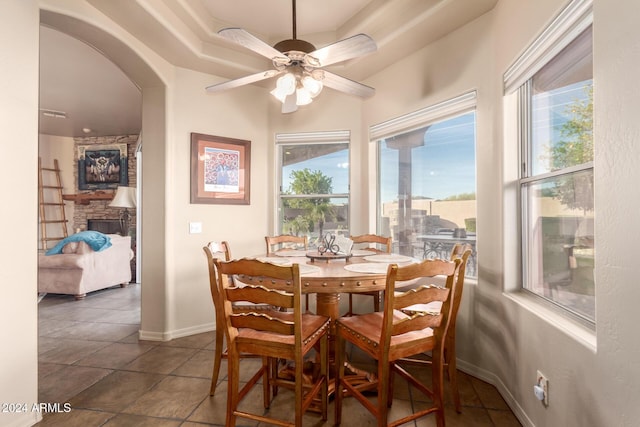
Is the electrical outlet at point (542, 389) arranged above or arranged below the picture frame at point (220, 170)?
below

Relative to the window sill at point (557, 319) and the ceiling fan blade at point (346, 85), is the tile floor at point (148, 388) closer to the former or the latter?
the window sill at point (557, 319)

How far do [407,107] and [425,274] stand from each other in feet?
6.32

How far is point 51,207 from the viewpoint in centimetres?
683

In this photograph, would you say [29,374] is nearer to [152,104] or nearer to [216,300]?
[216,300]

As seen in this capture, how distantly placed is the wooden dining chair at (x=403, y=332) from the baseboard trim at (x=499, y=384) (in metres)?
0.51

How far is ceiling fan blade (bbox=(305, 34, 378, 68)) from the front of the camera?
177 centimetres

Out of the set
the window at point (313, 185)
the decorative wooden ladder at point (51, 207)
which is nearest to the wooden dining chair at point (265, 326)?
the window at point (313, 185)

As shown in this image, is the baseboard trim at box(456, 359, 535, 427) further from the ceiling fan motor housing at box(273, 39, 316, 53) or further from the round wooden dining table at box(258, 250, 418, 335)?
the ceiling fan motor housing at box(273, 39, 316, 53)

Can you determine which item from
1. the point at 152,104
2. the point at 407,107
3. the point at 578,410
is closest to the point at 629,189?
the point at 578,410

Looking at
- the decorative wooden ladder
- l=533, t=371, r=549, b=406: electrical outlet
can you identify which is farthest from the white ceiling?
the decorative wooden ladder

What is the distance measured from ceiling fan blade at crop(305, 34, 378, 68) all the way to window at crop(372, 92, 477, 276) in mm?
1039

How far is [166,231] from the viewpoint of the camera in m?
3.01

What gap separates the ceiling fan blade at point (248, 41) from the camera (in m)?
1.72

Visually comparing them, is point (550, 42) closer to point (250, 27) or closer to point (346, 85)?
point (346, 85)
